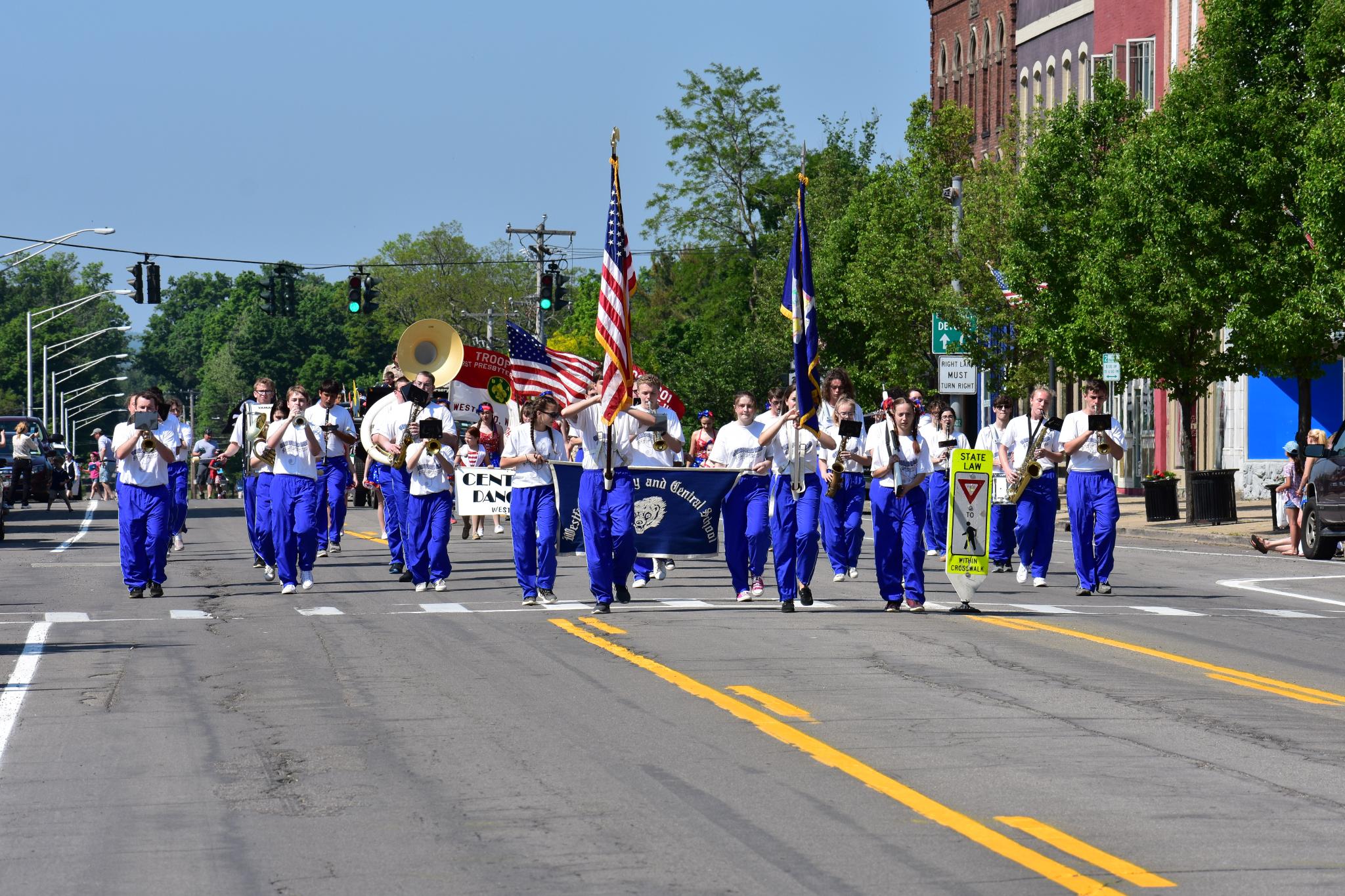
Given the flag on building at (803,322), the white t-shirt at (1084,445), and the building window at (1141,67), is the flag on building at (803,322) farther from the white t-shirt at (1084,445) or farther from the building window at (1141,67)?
the building window at (1141,67)

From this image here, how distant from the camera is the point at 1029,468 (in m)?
19.8

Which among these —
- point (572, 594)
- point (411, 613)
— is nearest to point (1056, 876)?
point (411, 613)

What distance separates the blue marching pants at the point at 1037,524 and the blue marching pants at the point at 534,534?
5.14m

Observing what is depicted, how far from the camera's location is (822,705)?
35.6ft

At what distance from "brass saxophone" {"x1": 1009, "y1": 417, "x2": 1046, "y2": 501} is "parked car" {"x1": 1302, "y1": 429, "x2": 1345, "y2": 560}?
5.60 meters

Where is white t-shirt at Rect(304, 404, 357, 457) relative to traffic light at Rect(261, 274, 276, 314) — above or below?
below

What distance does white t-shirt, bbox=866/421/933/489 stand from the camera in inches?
639

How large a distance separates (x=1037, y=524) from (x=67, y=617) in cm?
899

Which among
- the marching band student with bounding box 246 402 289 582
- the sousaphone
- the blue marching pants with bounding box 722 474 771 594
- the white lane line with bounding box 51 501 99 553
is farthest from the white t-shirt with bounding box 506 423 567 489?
the sousaphone

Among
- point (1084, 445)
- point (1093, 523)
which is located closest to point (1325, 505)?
point (1093, 523)

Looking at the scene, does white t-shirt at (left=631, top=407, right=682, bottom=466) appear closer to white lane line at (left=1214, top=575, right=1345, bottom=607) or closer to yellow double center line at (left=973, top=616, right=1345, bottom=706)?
yellow double center line at (left=973, top=616, right=1345, bottom=706)

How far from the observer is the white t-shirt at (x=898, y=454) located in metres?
16.2

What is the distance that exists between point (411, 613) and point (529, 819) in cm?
892

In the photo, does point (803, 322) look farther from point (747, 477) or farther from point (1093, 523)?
point (1093, 523)
